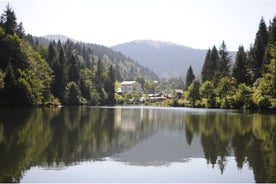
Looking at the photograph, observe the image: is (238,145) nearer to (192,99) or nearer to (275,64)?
(275,64)

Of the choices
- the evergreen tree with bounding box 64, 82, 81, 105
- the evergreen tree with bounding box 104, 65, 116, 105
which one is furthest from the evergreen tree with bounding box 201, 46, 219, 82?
the evergreen tree with bounding box 64, 82, 81, 105

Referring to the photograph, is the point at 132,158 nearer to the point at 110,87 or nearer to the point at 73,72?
the point at 73,72

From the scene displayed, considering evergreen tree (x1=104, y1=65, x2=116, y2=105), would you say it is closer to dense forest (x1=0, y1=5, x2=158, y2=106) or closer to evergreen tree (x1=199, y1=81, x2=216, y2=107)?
dense forest (x1=0, y1=5, x2=158, y2=106)

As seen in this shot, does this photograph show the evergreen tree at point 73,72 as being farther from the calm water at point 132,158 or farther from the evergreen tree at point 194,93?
the calm water at point 132,158

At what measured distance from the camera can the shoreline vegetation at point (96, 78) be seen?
64.8 meters

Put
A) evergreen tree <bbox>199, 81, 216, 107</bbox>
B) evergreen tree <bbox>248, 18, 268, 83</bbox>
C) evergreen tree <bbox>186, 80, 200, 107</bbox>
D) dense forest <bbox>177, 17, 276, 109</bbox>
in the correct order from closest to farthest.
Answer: dense forest <bbox>177, 17, 276, 109</bbox>, evergreen tree <bbox>248, 18, 268, 83</bbox>, evergreen tree <bbox>199, 81, 216, 107</bbox>, evergreen tree <bbox>186, 80, 200, 107</bbox>

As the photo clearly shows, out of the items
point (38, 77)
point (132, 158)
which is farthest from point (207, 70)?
point (132, 158)

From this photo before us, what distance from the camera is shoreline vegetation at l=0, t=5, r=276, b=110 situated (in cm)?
6481

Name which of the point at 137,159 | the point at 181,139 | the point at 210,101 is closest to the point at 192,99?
the point at 210,101

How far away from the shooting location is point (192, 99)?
10912 centimetres

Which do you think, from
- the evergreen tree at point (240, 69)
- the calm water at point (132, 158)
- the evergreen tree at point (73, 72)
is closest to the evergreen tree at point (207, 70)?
the evergreen tree at point (240, 69)

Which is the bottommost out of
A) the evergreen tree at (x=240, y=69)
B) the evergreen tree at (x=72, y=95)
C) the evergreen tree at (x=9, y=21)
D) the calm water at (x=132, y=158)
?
the calm water at (x=132, y=158)

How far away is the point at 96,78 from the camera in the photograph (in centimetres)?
14438

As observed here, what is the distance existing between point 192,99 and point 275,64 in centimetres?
5016
